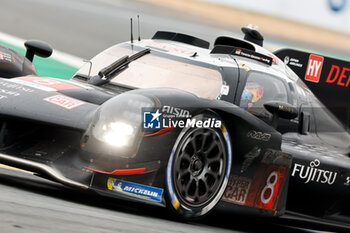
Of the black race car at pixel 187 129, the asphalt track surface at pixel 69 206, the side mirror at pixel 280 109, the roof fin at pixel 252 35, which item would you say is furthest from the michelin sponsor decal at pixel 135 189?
the roof fin at pixel 252 35

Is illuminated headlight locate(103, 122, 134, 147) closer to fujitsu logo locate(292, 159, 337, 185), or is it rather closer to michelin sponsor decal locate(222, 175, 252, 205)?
michelin sponsor decal locate(222, 175, 252, 205)

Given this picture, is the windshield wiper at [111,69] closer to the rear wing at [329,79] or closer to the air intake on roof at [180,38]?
the air intake on roof at [180,38]

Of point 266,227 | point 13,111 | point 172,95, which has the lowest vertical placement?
point 266,227

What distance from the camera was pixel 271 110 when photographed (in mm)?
5797

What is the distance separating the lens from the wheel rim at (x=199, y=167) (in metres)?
5.07

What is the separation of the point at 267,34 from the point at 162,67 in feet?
36.7

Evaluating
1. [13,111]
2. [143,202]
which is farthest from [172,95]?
[13,111]

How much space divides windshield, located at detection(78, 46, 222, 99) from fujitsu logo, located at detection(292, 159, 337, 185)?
34.2 inches

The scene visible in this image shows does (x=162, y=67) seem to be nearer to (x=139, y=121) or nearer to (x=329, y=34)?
(x=139, y=121)

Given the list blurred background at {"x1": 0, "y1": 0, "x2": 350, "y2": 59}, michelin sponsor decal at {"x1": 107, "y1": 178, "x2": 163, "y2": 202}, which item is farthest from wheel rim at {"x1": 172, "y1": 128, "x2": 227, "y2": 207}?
blurred background at {"x1": 0, "y1": 0, "x2": 350, "y2": 59}

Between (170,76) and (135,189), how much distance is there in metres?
1.56

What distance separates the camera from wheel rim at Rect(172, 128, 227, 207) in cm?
507

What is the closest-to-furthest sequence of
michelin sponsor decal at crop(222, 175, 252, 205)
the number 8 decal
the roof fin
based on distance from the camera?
michelin sponsor decal at crop(222, 175, 252, 205) → the number 8 decal → the roof fin

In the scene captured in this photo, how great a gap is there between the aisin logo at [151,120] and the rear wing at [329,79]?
2869 mm
